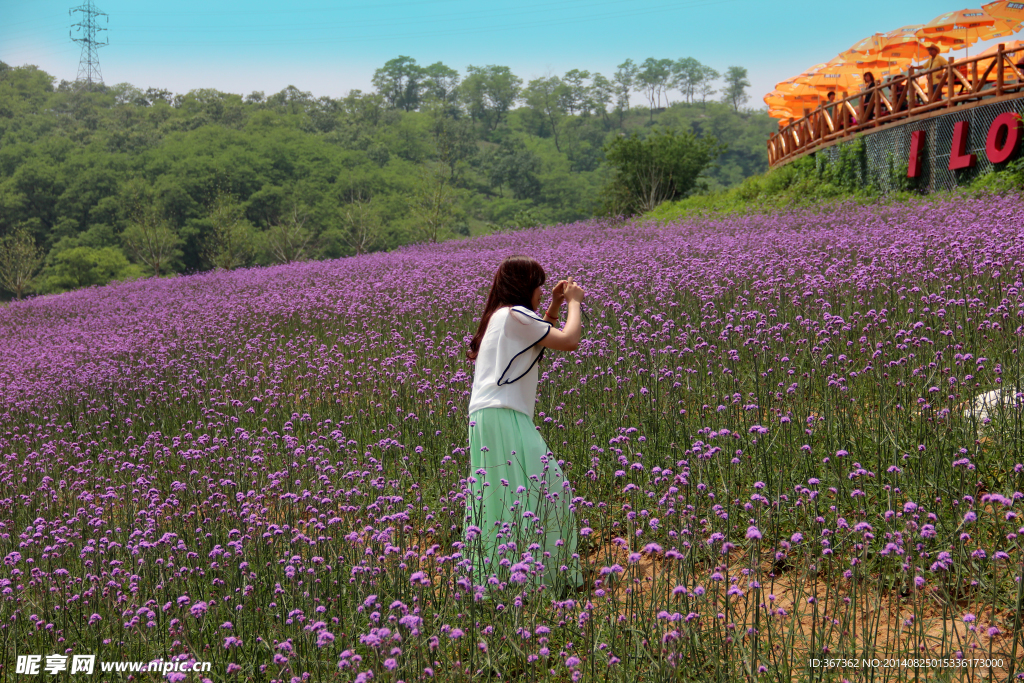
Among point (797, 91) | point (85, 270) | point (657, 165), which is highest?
point (797, 91)

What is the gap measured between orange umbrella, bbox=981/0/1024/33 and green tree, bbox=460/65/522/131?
126 metres

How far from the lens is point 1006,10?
1833 centimetres

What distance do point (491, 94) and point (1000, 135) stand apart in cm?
13792

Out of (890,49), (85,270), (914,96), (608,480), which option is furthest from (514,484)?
(85,270)

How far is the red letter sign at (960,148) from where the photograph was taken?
1427 cm

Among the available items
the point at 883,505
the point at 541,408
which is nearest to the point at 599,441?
the point at 541,408

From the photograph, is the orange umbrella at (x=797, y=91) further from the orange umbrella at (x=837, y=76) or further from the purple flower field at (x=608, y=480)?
the purple flower field at (x=608, y=480)

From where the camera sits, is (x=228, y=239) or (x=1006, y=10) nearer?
(x=1006, y=10)

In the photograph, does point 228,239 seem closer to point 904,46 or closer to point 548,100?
point 904,46

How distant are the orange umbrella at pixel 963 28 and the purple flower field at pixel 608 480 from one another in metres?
Answer: 11.2

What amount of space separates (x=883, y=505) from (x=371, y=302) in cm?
904

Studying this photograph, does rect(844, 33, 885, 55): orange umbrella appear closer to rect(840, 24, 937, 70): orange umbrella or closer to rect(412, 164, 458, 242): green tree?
rect(840, 24, 937, 70): orange umbrella

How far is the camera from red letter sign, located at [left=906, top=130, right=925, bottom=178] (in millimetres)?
15711

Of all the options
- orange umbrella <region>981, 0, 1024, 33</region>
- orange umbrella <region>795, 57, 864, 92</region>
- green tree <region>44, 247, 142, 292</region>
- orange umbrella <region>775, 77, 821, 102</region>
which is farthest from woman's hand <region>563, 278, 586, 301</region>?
green tree <region>44, 247, 142, 292</region>
